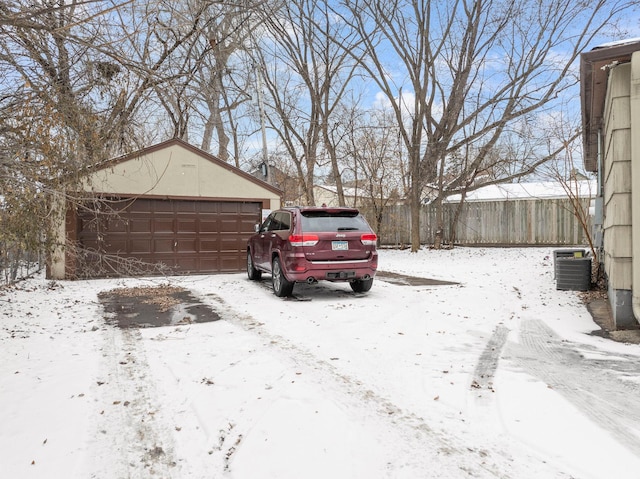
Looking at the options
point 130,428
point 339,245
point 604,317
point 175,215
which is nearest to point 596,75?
point 604,317

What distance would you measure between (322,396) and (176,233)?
9968mm

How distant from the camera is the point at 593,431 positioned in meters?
2.94

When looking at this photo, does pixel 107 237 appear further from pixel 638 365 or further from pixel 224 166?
pixel 638 365

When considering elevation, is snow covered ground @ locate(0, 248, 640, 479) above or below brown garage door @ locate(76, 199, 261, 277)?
below

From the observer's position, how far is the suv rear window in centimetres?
815

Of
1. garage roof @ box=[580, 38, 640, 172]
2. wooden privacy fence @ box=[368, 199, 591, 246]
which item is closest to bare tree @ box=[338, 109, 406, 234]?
wooden privacy fence @ box=[368, 199, 591, 246]

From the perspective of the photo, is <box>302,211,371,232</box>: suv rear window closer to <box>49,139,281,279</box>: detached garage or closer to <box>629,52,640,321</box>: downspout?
<box>629,52,640,321</box>: downspout

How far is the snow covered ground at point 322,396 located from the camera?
2609 mm

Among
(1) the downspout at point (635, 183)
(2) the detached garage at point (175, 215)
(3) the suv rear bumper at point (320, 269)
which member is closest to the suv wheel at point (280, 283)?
(3) the suv rear bumper at point (320, 269)

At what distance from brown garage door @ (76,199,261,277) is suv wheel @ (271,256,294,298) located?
454 cm

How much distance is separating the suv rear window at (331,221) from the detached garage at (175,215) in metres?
5.15

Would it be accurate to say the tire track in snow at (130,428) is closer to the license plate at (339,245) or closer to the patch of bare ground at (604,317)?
the license plate at (339,245)

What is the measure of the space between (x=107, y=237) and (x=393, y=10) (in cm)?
1371

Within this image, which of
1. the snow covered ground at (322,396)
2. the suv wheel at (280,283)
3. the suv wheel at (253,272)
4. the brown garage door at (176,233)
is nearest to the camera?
the snow covered ground at (322,396)
